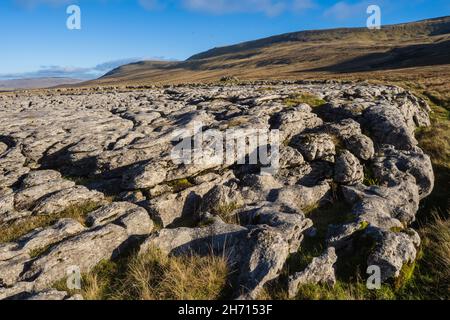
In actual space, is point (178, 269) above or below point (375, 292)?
above

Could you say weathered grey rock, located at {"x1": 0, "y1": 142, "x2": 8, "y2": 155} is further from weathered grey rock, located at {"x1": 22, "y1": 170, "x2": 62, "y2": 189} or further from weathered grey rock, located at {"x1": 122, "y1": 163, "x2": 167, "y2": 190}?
weathered grey rock, located at {"x1": 122, "y1": 163, "x2": 167, "y2": 190}

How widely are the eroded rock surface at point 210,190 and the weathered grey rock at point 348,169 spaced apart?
0.08 m

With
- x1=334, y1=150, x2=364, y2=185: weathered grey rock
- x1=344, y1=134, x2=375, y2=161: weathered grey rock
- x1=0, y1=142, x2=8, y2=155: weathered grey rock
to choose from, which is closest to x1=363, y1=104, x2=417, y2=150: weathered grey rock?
x1=344, y1=134, x2=375, y2=161: weathered grey rock

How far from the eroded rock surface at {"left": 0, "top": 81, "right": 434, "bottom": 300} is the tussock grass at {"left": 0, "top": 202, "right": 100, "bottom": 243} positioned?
0.25 ft

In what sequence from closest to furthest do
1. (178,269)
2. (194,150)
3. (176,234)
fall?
(178,269)
(176,234)
(194,150)

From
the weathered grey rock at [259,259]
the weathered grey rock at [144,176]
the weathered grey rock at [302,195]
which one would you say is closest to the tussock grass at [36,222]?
the weathered grey rock at [144,176]

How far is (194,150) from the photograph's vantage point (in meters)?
17.9

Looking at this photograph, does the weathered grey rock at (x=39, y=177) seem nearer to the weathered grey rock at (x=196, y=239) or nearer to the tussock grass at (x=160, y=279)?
the tussock grass at (x=160, y=279)

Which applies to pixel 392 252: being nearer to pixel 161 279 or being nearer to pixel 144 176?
pixel 161 279

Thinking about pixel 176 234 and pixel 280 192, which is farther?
pixel 280 192

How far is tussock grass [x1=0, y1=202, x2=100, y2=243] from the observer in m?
13.1
